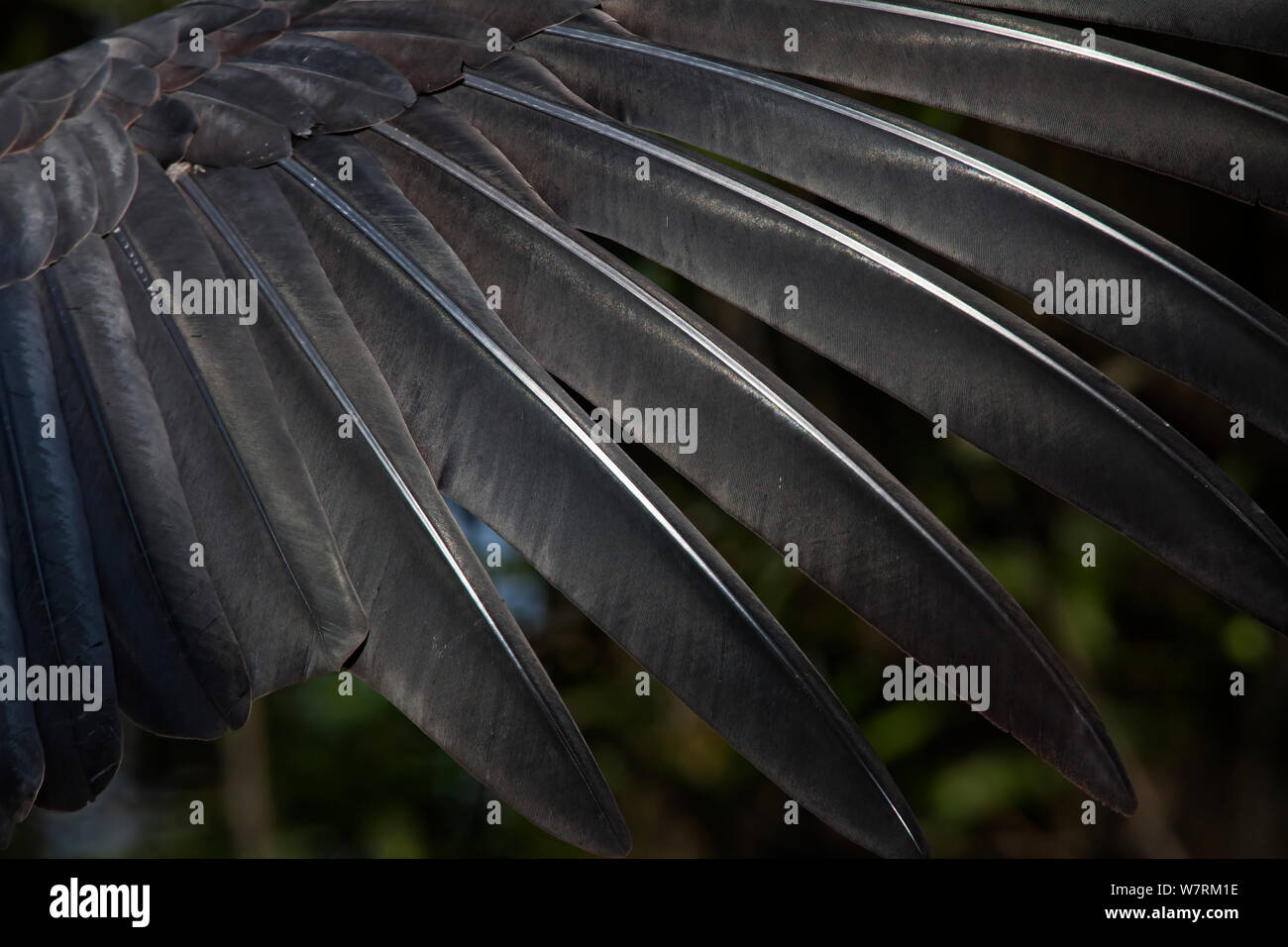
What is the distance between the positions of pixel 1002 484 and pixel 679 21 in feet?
5.89

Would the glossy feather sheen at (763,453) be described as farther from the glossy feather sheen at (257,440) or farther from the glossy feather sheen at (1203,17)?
the glossy feather sheen at (1203,17)

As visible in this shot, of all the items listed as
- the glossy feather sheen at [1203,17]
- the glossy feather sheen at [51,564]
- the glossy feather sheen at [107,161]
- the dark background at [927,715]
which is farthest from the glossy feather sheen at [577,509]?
the dark background at [927,715]

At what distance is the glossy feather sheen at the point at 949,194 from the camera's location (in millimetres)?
890

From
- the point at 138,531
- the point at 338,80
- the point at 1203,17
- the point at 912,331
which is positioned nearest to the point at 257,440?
the point at 138,531

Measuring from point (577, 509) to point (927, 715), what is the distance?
1951 millimetres

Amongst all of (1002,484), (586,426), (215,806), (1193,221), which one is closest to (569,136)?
(586,426)

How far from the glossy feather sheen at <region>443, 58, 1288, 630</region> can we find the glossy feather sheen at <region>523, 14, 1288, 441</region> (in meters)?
0.05

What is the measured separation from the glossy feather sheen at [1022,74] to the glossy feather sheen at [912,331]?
0.58 ft

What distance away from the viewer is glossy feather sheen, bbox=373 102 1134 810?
79cm

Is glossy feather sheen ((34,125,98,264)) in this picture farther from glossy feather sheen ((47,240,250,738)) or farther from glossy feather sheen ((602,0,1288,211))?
glossy feather sheen ((602,0,1288,211))

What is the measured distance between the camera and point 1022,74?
40.9 inches

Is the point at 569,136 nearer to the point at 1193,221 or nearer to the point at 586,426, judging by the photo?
the point at 586,426

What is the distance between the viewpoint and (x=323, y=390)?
0.90m

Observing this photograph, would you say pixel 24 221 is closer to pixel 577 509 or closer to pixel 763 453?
pixel 577 509
